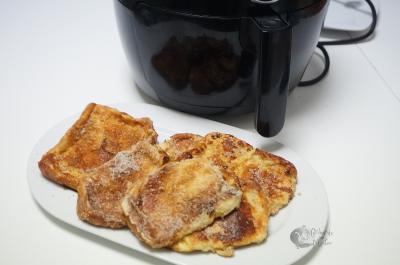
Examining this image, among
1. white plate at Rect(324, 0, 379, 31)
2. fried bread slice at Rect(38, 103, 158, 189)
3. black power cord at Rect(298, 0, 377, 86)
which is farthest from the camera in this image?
white plate at Rect(324, 0, 379, 31)

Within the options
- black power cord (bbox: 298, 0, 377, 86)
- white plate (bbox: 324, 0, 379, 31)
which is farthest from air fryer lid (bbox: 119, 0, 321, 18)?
white plate (bbox: 324, 0, 379, 31)

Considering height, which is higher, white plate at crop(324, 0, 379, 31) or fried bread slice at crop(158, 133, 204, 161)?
fried bread slice at crop(158, 133, 204, 161)

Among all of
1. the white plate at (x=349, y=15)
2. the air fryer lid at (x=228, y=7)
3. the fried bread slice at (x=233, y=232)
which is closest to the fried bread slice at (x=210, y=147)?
the fried bread slice at (x=233, y=232)

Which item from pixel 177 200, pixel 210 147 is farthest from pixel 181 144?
pixel 177 200

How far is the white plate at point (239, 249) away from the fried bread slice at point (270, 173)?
20mm

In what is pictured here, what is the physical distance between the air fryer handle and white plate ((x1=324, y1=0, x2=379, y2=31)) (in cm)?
56

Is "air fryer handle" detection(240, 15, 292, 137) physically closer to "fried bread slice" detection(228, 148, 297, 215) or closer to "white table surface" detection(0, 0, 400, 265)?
"fried bread slice" detection(228, 148, 297, 215)

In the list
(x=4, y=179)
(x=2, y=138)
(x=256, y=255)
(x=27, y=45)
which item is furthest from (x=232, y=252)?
(x=27, y=45)

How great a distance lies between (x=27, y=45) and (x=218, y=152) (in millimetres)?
752

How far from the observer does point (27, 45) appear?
1146mm

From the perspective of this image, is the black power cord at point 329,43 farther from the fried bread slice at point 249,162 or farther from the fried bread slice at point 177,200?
the fried bread slice at point 177,200

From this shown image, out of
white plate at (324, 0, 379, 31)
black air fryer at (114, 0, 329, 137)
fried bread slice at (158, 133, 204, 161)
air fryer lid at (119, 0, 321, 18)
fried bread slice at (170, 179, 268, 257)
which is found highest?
air fryer lid at (119, 0, 321, 18)

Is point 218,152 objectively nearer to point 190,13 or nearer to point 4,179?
point 190,13

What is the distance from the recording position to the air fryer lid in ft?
2.07
